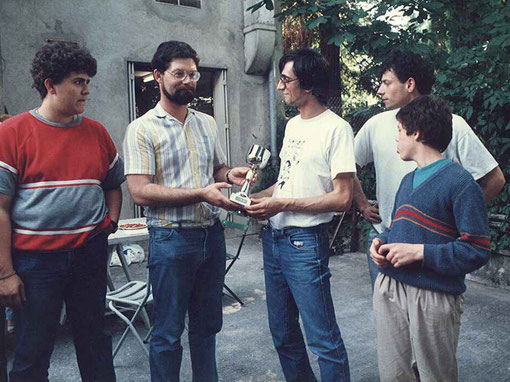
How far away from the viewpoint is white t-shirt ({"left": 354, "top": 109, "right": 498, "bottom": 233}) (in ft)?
8.19

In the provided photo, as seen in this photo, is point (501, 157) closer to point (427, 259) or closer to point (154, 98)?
point (427, 259)

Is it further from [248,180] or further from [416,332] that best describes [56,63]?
[416,332]

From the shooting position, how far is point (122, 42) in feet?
Result: 25.2

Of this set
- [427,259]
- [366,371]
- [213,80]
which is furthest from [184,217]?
[213,80]

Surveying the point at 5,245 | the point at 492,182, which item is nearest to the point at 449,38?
the point at 492,182

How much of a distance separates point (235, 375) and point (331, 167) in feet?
6.25

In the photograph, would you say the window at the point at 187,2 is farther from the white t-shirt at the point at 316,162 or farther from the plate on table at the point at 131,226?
the white t-shirt at the point at 316,162

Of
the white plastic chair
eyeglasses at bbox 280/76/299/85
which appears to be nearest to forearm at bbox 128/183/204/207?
eyeglasses at bbox 280/76/299/85

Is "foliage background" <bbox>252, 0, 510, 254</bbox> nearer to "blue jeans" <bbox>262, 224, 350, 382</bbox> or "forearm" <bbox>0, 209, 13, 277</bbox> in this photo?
"blue jeans" <bbox>262, 224, 350, 382</bbox>

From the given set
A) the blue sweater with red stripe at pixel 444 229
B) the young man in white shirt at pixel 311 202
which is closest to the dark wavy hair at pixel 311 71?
the young man in white shirt at pixel 311 202

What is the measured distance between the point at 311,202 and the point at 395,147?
63cm

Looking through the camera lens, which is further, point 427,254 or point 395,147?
point 395,147

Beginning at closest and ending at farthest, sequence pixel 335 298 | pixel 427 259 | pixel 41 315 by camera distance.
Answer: pixel 427 259 < pixel 41 315 < pixel 335 298

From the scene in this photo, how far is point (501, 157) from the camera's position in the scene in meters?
5.43
